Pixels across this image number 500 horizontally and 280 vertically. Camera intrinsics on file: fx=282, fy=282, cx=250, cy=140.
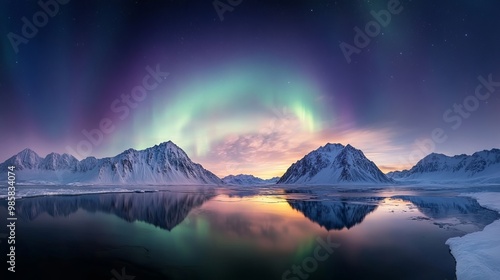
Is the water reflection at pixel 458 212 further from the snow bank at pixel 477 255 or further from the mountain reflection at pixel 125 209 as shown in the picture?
the mountain reflection at pixel 125 209

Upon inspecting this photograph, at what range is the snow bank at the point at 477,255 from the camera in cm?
1412

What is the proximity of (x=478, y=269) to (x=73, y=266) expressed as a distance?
71.5ft

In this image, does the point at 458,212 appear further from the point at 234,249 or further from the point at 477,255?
the point at 234,249

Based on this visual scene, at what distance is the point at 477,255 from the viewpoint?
17.0m

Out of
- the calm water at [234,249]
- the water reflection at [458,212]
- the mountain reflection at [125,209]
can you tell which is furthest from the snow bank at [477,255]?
the mountain reflection at [125,209]

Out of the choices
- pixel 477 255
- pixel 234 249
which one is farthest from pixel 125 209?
pixel 477 255

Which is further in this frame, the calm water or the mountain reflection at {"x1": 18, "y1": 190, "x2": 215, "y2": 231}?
the mountain reflection at {"x1": 18, "y1": 190, "x2": 215, "y2": 231}

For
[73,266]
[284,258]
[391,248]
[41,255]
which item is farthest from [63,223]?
[391,248]

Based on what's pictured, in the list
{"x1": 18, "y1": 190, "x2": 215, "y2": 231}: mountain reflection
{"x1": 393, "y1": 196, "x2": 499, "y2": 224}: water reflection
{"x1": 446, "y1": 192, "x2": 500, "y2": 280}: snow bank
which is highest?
{"x1": 18, "y1": 190, "x2": 215, "y2": 231}: mountain reflection

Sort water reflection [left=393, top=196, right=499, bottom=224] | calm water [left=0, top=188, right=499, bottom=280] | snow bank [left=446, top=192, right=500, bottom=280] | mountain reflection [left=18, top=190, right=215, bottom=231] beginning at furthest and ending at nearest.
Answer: water reflection [left=393, top=196, right=499, bottom=224], mountain reflection [left=18, top=190, right=215, bottom=231], calm water [left=0, top=188, right=499, bottom=280], snow bank [left=446, top=192, right=500, bottom=280]

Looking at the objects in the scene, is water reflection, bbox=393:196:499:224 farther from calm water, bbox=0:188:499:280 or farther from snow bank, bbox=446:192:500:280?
snow bank, bbox=446:192:500:280

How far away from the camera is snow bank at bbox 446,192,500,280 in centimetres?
1412

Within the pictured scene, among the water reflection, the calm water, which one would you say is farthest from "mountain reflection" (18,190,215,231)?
the water reflection

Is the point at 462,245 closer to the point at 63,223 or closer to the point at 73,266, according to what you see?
the point at 73,266
